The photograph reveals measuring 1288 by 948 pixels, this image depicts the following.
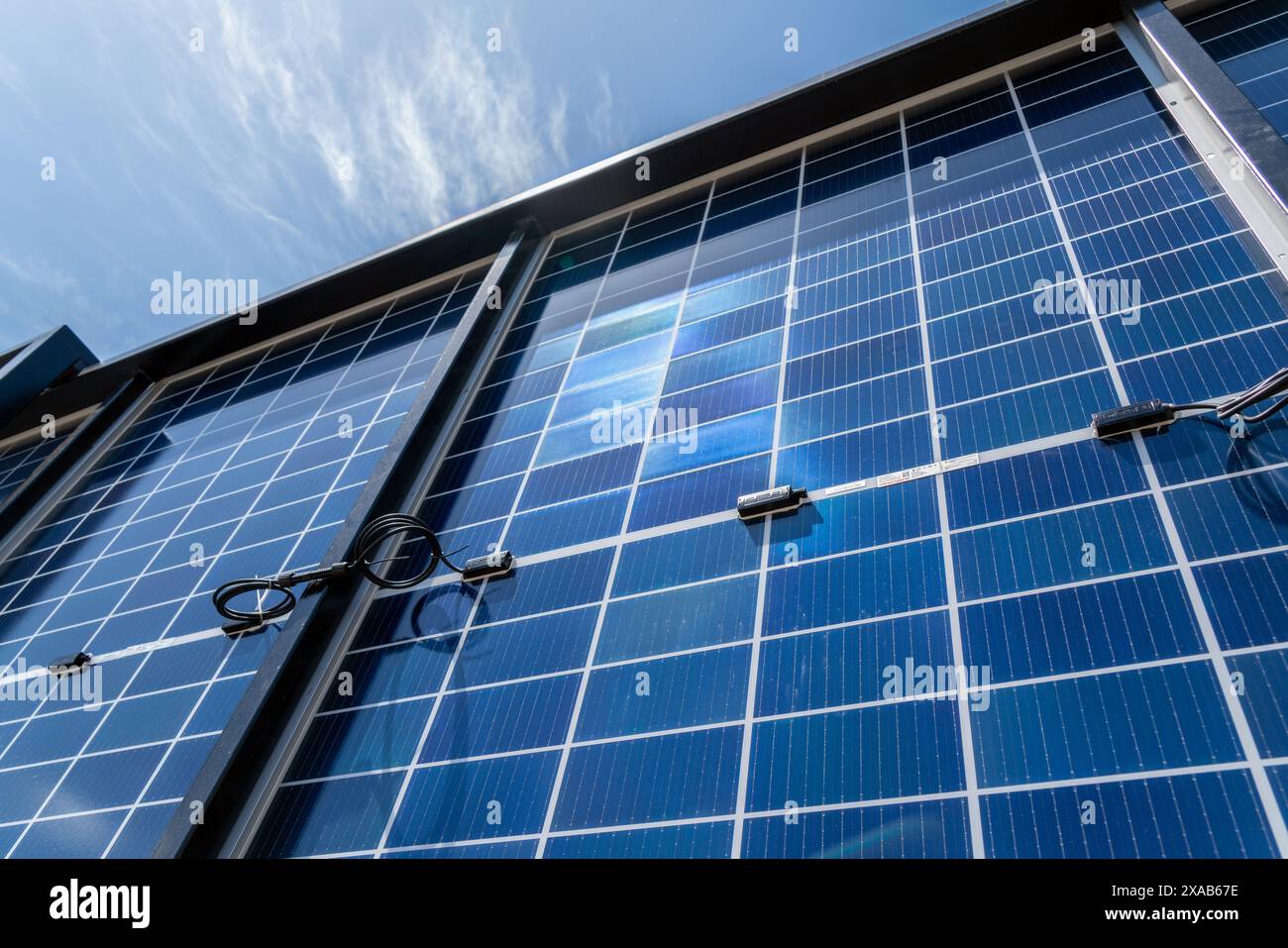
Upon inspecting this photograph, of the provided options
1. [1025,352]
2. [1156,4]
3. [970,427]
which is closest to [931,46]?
[1156,4]

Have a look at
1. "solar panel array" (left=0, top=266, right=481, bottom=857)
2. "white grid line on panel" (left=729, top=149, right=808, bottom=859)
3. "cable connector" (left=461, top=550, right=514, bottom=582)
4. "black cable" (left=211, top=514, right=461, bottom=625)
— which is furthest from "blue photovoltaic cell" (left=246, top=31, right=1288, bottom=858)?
"solar panel array" (left=0, top=266, right=481, bottom=857)

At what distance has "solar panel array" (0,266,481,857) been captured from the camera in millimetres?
11734

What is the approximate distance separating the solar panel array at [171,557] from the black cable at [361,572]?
33 centimetres

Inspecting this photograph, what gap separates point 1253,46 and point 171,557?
1665 centimetres

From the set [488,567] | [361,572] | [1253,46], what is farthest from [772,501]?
[1253,46]

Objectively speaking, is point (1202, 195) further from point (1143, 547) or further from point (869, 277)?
point (1143, 547)

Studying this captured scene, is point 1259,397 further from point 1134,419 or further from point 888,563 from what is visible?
point 888,563

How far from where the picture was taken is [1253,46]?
13.3 meters

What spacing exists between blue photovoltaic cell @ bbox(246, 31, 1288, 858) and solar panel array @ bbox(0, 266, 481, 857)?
206cm

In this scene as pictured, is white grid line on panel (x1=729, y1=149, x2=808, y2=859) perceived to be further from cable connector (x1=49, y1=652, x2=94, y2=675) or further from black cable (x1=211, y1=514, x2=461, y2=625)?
cable connector (x1=49, y1=652, x2=94, y2=675)

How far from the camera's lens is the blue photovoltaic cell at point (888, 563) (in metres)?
7.17

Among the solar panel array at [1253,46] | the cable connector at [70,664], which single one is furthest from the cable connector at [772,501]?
the cable connector at [70,664]
